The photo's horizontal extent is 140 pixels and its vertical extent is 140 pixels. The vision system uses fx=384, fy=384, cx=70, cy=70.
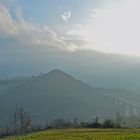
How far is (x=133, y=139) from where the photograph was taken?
45812mm

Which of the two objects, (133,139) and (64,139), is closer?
(133,139)

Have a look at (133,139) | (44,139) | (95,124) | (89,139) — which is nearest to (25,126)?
(95,124)

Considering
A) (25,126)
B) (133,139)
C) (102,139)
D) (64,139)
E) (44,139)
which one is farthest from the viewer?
(25,126)

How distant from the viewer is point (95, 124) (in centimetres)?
9794

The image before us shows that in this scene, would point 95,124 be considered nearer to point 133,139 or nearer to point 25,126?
point 25,126

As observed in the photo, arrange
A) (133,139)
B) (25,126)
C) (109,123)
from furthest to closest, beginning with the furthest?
(25,126) → (109,123) → (133,139)

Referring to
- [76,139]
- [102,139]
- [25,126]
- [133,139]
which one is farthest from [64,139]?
[25,126]

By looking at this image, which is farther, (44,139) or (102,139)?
(44,139)

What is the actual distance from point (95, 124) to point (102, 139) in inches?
1915

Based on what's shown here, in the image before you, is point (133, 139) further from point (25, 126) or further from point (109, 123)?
point (25, 126)

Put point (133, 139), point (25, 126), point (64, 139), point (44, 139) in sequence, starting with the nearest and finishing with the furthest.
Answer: point (133, 139) < point (64, 139) < point (44, 139) < point (25, 126)

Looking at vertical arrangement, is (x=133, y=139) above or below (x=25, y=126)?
below

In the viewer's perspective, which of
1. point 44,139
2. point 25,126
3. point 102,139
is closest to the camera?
point 102,139

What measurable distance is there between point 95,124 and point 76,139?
145ft
